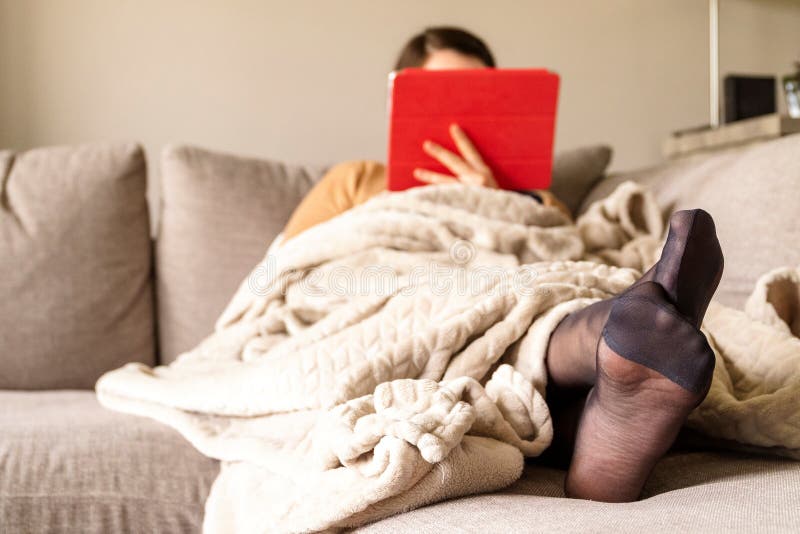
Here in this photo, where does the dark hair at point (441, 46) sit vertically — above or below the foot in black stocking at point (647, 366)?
above

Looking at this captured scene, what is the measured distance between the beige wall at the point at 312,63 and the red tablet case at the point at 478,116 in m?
0.92

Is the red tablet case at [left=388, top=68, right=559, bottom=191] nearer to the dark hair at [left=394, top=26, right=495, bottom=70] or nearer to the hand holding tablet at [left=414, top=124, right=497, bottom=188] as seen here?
the hand holding tablet at [left=414, top=124, right=497, bottom=188]

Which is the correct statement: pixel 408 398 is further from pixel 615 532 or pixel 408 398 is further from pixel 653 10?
pixel 653 10

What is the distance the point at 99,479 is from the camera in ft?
3.01

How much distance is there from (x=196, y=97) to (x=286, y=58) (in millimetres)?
273

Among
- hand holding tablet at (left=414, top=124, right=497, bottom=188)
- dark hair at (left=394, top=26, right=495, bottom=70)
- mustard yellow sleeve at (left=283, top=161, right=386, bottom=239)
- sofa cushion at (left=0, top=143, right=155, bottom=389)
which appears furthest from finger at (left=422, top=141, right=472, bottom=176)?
sofa cushion at (left=0, top=143, right=155, bottom=389)

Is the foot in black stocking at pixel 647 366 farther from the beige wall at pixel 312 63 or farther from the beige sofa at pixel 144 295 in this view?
the beige wall at pixel 312 63

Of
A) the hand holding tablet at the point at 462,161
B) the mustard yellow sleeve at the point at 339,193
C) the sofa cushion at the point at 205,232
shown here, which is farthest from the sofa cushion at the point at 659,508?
the sofa cushion at the point at 205,232

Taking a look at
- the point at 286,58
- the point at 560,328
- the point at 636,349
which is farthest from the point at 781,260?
the point at 286,58

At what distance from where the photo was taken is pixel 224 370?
102cm

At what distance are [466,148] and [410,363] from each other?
Result: 1.49 feet

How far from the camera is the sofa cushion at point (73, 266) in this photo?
4.50 ft

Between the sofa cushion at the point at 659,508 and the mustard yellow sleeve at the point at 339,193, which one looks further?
the mustard yellow sleeve at the point at 339,193

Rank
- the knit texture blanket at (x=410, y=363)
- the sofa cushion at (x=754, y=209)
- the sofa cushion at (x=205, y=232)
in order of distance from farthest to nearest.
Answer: the sofa cushion at (x=205, y=232)
the sofa cushion at (x=754, y=209)
the knit texture blanket at (x=410, y=363)
